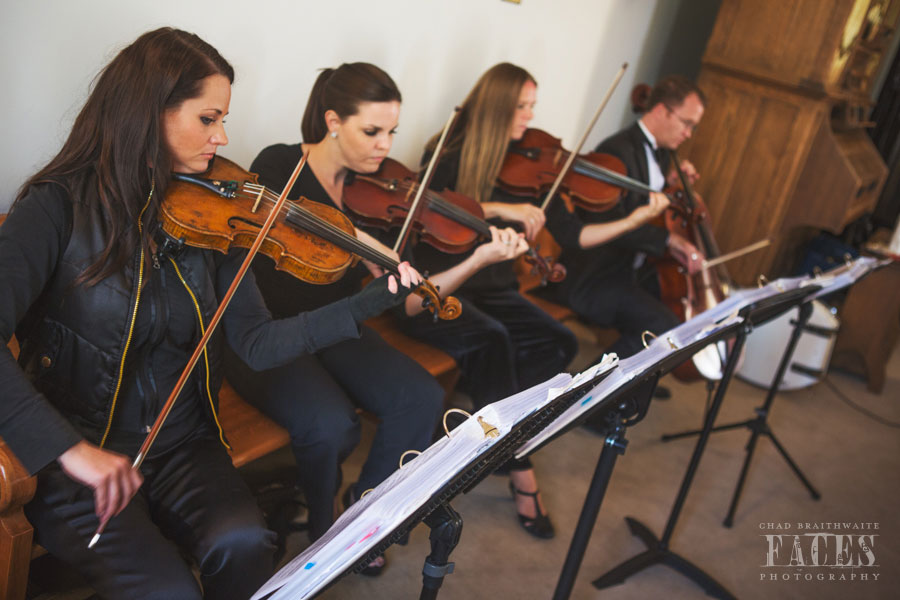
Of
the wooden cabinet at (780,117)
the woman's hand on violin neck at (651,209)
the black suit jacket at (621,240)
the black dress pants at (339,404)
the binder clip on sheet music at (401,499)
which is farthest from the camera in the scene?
the wooden cabinet at (780,117)

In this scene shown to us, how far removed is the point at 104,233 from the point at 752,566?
1.92m

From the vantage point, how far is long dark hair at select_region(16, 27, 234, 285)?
3.75 ft

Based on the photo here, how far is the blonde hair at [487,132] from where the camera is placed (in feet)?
7.13

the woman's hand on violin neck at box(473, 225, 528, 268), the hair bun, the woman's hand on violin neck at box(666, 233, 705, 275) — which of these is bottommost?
the woman's hand on violin neck at box(666, 233, 705, 275)

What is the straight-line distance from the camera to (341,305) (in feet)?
4.42

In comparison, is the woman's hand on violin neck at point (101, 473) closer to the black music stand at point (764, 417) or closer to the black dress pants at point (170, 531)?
the black dress pants at point (170, 531)

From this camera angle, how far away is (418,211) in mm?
1858

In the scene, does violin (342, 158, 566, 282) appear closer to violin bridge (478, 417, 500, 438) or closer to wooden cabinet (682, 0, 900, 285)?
violin bridge (478, 417, 500, 438)

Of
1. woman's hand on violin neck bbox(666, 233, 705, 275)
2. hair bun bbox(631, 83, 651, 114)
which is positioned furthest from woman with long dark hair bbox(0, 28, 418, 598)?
hair bun bbox(631, 83, 651, 114)

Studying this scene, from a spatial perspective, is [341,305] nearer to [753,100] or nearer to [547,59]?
[547,59]

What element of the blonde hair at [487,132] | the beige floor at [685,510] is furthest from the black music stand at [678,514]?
the blonde hair at [487,132]

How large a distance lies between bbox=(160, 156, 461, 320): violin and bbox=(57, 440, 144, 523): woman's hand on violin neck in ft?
1.16

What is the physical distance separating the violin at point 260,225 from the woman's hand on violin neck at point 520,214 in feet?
2.37

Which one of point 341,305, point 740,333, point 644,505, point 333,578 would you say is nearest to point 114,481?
point 333,578
